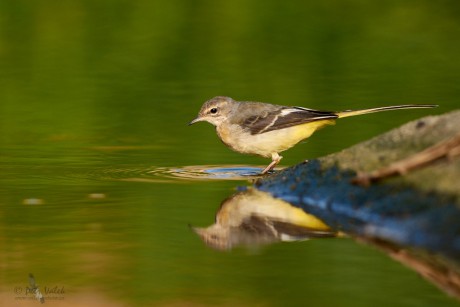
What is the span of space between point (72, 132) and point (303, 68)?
6113mm

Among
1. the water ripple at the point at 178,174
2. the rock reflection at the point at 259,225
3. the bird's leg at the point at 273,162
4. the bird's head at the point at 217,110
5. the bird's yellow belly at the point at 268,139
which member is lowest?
the rock reflection at the point at 259,225

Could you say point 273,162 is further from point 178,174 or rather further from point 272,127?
point 178,174

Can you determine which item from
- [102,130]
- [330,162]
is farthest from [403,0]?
[330,162]

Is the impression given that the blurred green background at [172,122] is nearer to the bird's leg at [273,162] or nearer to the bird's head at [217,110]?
the bird's leg at [273,162]

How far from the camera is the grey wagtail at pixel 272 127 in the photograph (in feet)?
37.1

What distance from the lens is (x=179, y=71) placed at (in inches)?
712

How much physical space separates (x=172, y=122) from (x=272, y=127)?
225 cm

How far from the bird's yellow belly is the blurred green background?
0.19 meters

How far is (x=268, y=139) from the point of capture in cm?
1140

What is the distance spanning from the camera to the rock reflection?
24.9 feet

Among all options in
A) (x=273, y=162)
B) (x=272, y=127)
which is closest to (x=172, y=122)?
(x=272, y=127)

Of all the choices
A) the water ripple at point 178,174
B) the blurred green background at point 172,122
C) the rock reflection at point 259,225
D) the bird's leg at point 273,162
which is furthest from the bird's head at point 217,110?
the rock reflection at point 259,225

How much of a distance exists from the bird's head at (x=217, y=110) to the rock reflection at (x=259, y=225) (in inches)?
123

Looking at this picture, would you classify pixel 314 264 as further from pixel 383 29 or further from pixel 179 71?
pixel 383 29
